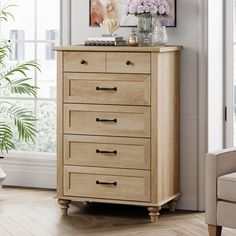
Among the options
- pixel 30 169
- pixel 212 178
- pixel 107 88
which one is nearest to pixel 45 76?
pixel 30 169

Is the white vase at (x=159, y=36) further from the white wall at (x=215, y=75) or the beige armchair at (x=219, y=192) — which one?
the beige armchair at (x=219, y=192)

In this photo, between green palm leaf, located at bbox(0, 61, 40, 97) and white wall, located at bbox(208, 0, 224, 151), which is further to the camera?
green palm leaf, located at bbox(0, 61, 40, 97)

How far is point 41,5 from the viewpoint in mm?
6285

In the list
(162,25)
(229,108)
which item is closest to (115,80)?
(162,25)

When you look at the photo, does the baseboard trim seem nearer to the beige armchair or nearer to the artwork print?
the artwork print

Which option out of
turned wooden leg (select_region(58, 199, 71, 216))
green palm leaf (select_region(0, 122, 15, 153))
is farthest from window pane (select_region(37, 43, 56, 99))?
turned wooden leg (select_region(58, 199, 71, 216))

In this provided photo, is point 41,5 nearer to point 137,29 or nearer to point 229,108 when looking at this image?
point 137,29

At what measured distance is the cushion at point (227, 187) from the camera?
4637 millimetres

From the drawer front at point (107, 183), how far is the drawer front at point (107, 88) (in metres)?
0.46

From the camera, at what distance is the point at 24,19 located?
636cm

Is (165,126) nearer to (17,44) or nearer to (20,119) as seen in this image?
(20,119)

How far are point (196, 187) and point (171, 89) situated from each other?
29.0 inches

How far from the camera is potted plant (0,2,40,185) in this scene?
6098 mm

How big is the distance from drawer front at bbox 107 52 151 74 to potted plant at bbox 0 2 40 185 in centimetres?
97
